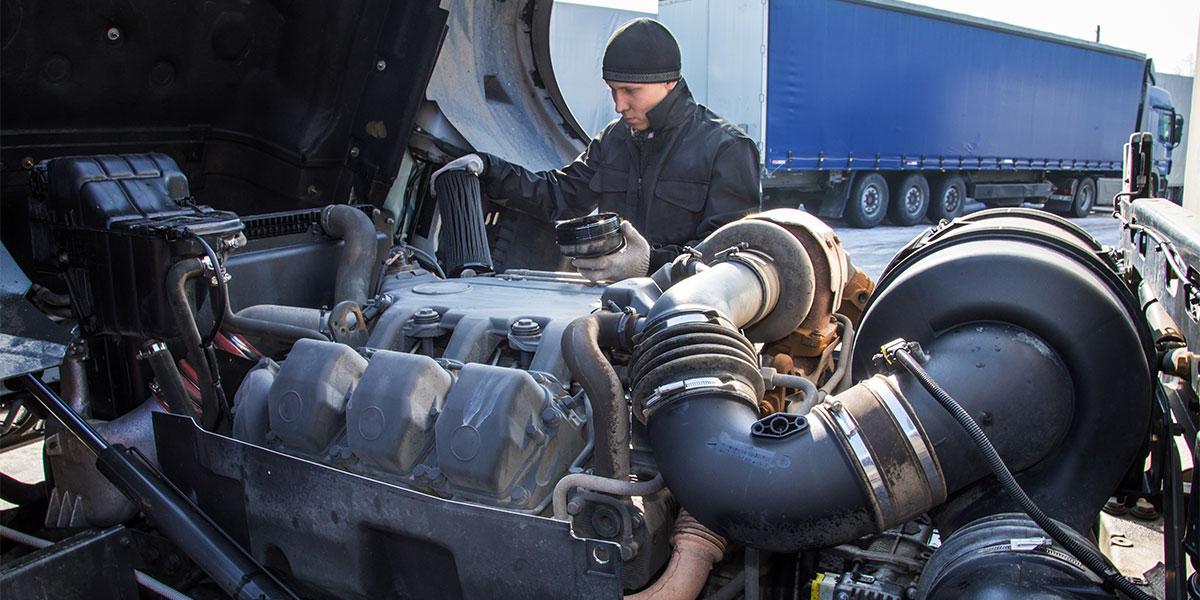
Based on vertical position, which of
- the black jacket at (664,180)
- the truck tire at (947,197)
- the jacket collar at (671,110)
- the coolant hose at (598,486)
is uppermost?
the jacket collar at (671,110)

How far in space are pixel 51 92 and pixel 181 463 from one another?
150 cm

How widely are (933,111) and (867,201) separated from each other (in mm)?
2058

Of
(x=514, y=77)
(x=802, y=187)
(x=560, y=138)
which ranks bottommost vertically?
(x=802, y=187)

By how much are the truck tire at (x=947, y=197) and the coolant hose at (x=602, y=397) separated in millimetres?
Answer: 15439

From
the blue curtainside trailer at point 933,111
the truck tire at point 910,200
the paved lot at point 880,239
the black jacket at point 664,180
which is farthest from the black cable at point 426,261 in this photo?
the truck tire at point 910,200

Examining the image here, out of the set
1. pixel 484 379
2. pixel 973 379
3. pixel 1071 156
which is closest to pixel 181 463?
pixel 484 379

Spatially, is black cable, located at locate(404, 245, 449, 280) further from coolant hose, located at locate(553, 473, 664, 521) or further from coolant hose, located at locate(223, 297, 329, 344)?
coolant hose, located at locate(553, 473, 664, 521)

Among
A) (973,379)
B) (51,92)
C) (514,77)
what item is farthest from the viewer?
(514,77)

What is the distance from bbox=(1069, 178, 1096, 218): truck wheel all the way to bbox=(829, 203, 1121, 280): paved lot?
46 cm

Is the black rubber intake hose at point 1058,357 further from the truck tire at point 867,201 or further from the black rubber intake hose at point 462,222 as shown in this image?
the truck tire at point 867,201

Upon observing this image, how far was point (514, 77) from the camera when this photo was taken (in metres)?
4.33

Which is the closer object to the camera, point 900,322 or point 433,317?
point 900,322

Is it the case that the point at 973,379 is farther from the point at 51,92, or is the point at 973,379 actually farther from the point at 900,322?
the point at 51,92

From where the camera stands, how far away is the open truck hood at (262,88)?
3096 millimetres
